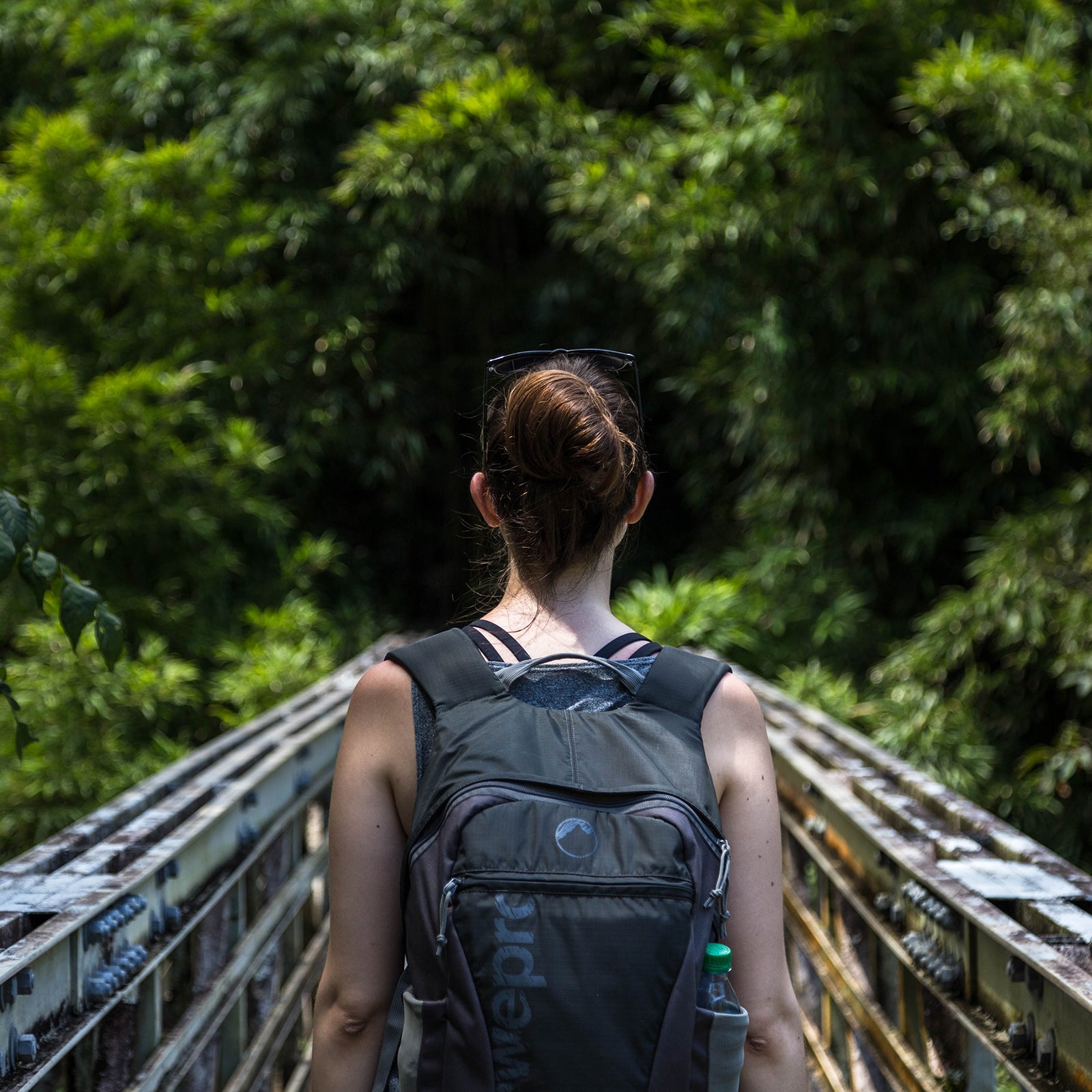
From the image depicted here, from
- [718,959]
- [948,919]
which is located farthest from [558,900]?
[948,919]

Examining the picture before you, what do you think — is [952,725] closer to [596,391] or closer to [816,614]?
[816,614]

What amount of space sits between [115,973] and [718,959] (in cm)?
83

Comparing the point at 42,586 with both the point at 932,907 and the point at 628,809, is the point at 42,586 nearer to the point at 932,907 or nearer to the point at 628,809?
the point at 628,809

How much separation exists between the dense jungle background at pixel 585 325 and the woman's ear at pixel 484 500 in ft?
11.7

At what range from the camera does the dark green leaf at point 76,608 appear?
1432 mm

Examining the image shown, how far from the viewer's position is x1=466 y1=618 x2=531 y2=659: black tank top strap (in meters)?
0.90

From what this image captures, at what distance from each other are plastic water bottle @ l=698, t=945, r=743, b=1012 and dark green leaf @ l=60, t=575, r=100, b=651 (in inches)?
38.1

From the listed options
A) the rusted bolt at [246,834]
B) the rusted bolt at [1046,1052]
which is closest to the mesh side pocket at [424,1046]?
the rusted bolt at [1046,1052]

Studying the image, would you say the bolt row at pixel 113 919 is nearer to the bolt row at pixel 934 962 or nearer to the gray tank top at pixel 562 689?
the gray tank top at pixel 562 689

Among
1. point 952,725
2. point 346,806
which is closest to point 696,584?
point 952,725

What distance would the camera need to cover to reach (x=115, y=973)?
129 cm

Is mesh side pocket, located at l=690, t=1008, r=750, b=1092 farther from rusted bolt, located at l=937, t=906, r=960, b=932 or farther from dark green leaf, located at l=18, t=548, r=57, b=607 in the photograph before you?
dark green leaf, located at l=18, t=548, r=57, b=607

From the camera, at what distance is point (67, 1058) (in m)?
1.37

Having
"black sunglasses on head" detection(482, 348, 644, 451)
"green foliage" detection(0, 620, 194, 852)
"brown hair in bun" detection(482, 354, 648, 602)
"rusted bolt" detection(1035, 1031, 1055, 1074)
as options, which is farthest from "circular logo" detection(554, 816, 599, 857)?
"green foliage" detection(0, 620, 194, 852)
